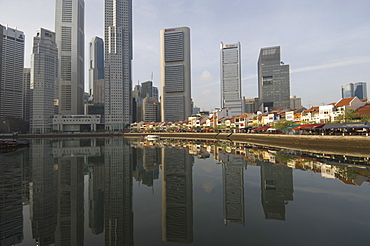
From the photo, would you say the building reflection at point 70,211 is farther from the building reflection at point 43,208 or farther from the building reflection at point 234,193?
the building reflection at point 234,193

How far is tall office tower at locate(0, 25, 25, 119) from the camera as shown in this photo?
182375 millimetres

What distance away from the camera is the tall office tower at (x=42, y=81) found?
159m

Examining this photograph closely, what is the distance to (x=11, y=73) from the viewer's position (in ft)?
630

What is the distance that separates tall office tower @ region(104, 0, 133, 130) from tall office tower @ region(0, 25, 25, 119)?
3275 inches

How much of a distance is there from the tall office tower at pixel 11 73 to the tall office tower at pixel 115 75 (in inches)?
3275

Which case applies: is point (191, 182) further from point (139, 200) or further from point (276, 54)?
point (276, 54)

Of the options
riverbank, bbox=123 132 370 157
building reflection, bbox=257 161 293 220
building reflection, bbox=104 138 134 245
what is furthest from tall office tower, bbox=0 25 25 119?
building reflection, bbox=257 161 293 220

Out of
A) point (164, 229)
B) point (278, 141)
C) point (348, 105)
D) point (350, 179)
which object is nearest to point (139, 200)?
point (164, 229)

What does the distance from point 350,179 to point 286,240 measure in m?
13.9

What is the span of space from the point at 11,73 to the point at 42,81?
200 ft

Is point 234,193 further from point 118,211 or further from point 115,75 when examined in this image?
point 115,75

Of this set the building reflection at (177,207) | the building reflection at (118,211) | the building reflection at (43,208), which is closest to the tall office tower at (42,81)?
the building reflection at (43,208)

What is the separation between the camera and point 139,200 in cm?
1423

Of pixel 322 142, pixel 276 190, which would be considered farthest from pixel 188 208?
pixel 322 142
